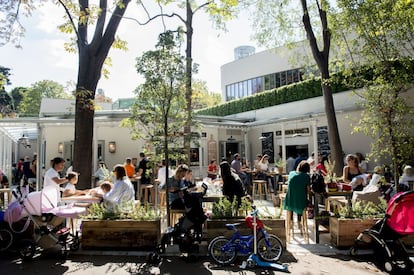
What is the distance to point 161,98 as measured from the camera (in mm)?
5953

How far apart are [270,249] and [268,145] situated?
44.1 feet

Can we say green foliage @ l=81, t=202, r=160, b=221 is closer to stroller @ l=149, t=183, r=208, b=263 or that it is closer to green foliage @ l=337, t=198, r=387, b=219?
stroller @ l=149, t=183, r=208, b=263

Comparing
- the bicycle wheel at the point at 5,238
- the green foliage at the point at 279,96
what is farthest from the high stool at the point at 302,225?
the green foliage at the point at 279,96

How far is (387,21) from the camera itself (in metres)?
Answer: 5.88

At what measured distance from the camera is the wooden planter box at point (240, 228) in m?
5.03

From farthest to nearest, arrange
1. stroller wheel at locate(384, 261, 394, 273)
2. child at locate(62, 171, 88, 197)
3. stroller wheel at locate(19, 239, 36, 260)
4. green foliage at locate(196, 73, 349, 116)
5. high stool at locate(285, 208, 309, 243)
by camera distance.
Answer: green foliage at locate(196, 73, 349, 116) < child at locate(62, 171, 88, 197) < high stool at locate(285, 208, 309, 243) < stroller wheel at locate(19, 239, 36, 260) < stroller wheel at locate(384, 261, 394, 273)

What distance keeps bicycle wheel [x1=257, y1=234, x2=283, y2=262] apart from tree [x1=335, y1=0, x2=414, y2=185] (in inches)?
104

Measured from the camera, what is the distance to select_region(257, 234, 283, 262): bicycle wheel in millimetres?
4562

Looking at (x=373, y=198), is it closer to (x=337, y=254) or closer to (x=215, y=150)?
(x=337, y=254)

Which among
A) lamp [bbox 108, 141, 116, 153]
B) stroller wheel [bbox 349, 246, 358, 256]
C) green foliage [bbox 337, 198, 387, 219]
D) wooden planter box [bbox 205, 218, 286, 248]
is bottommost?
stroller wheel [bbox 349, 246, 358, 256]

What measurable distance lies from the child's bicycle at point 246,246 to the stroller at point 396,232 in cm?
129

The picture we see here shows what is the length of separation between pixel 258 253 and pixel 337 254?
1.31m

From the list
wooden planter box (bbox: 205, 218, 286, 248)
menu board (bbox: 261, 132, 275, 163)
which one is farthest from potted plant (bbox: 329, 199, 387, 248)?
menu board (bbox: 261, 132, 275, 163)

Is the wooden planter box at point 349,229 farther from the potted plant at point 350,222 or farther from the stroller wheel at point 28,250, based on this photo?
the stroller wheel at point 28,250
